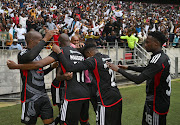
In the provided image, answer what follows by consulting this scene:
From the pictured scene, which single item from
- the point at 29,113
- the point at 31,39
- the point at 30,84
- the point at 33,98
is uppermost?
the point at 31,39

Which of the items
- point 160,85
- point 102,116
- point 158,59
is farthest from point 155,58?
point 102,116

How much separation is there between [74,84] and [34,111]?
0.80 meters

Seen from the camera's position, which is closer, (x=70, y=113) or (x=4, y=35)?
(x=70, y=113)

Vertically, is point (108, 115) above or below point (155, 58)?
below

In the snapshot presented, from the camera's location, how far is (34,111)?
151 inches

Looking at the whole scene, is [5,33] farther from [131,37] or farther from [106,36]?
[131,37]

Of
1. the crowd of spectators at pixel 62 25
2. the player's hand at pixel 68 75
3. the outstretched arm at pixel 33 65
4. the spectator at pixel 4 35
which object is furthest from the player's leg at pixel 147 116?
the spectator at pixel 4 35

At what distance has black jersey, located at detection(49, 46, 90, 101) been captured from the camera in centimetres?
381

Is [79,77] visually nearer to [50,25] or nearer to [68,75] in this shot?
[68,75]

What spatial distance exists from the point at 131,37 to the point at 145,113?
10141 millimetres

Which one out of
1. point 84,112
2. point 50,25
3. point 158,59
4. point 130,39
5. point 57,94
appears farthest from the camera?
point 130,39

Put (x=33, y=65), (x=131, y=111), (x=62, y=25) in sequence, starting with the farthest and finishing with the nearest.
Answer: (x=62, y=25) → (x=131, y=111) → (x=33, y=65)

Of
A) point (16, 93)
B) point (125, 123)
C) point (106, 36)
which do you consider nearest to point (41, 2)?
point (106, 36)

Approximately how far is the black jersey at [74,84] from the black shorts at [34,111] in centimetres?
42
